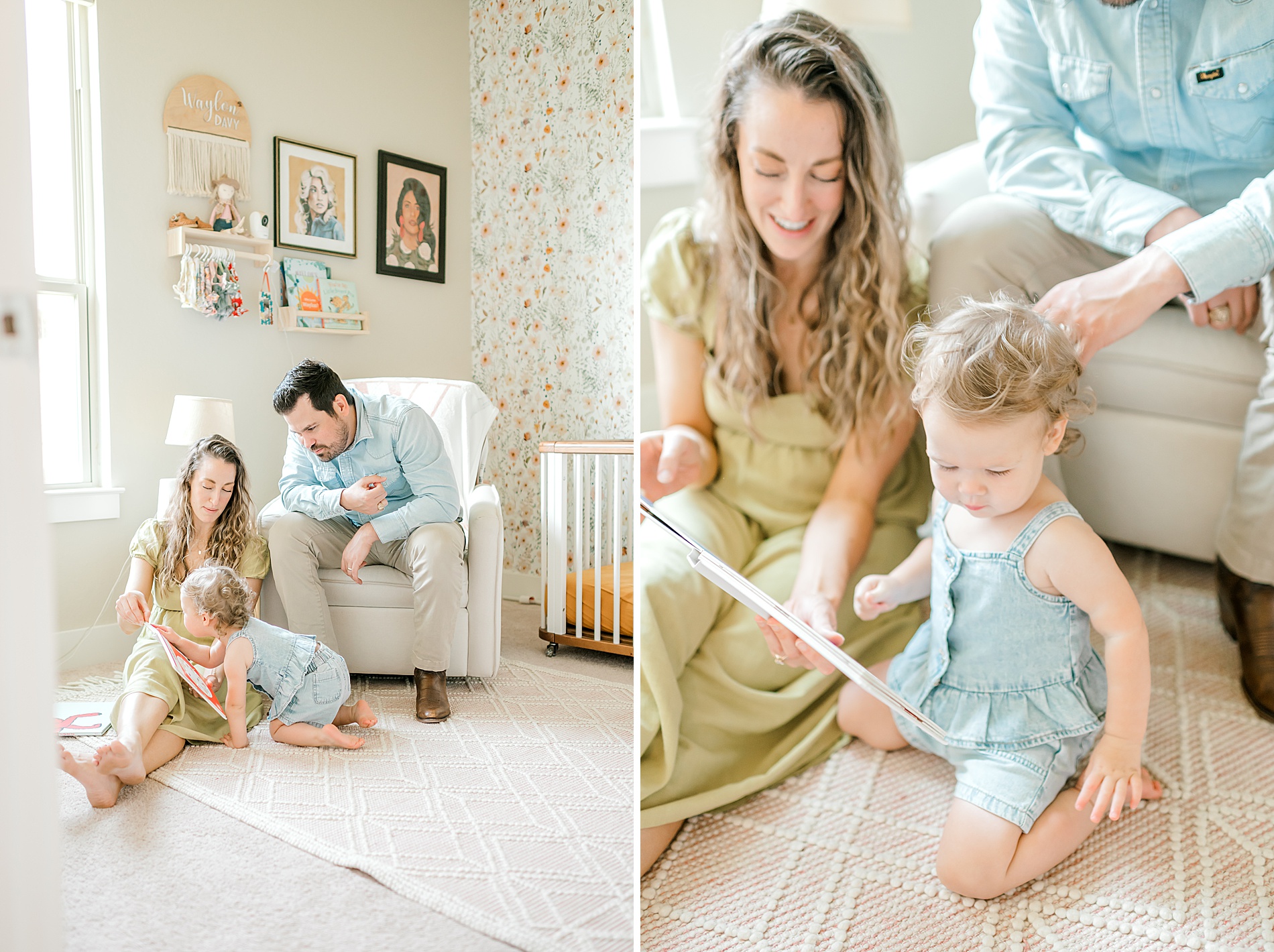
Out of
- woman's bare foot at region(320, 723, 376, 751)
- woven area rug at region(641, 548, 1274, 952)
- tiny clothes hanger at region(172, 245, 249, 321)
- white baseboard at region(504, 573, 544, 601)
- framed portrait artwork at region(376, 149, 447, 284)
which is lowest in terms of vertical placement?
woven area rug at region(641, 548, 1274, 952)

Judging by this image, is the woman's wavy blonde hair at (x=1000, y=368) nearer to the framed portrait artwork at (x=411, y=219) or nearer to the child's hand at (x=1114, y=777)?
the child's hand at (x=1114, y=777)

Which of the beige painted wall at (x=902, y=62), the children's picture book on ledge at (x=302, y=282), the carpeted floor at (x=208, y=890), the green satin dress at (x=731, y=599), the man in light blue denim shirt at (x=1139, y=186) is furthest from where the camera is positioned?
the beige painted wall at (x=902, y=62)

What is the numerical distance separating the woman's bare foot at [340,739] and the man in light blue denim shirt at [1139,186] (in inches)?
33.0

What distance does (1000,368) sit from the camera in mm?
816

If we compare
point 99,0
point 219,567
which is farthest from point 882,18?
point 219,567

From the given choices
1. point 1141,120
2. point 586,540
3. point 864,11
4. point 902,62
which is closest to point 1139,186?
point 1141,120

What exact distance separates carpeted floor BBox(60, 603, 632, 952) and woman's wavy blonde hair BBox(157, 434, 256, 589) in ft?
0.38

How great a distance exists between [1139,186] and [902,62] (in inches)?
16.1

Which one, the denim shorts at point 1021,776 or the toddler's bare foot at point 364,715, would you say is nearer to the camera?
the toddler's bare foot at point 364,715

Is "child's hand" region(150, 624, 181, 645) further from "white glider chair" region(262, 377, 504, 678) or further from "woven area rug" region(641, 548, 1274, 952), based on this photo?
"woven area rug" region(641, 548, 1274, 952)

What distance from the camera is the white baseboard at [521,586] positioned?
833mm

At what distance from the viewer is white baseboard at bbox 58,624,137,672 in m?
0.71

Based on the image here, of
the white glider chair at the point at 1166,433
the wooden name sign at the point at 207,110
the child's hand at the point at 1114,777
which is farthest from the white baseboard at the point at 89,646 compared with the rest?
the white glider chair at the point at 1166,433

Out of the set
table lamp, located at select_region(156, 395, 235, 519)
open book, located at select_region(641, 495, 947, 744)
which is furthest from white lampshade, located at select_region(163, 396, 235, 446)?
open book, located at select_region(641, 495, 947, 744)
